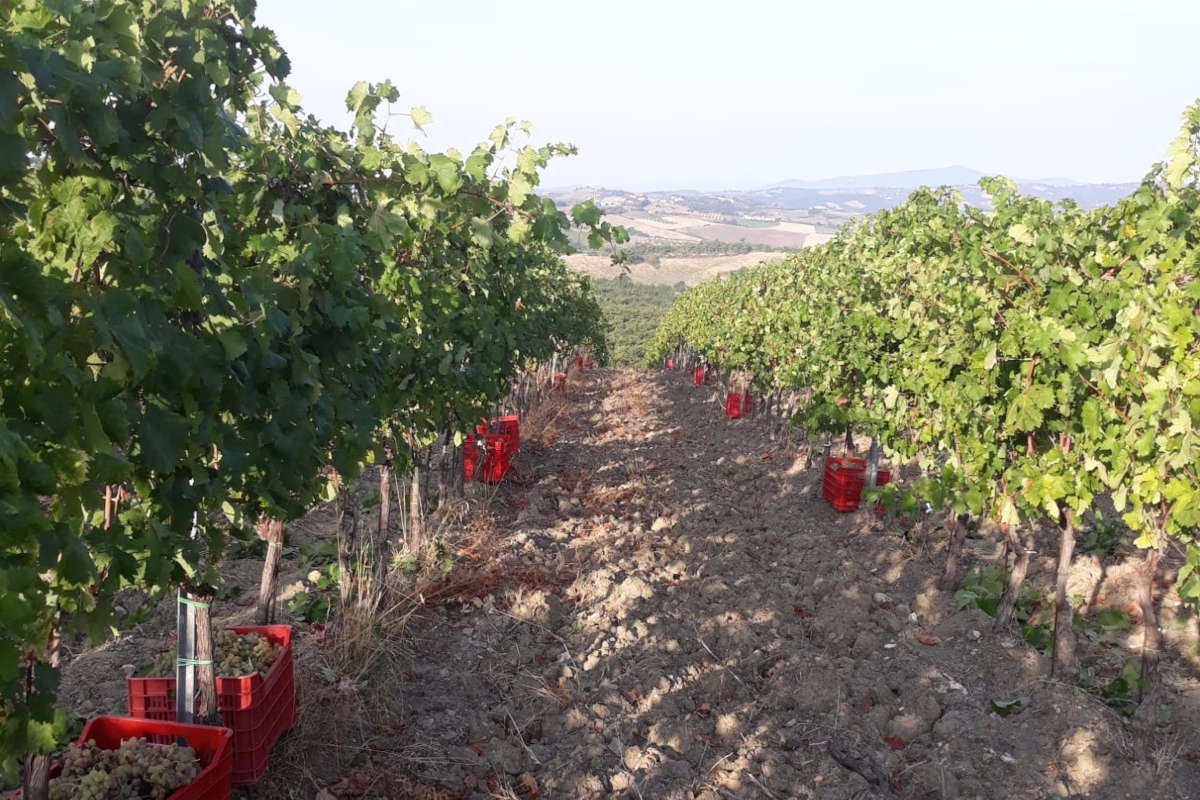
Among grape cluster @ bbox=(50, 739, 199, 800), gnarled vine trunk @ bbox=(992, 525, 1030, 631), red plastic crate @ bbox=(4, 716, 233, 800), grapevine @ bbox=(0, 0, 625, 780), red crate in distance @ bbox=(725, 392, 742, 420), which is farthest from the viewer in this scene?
red crate in distance @ bbox=(725, 392, 742, 420)

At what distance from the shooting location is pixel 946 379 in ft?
18.9

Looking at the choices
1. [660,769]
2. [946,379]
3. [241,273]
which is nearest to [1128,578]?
[946,379]

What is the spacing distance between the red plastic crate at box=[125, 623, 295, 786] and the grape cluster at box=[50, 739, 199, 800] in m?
0.37

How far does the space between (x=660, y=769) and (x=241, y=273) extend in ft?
10.1

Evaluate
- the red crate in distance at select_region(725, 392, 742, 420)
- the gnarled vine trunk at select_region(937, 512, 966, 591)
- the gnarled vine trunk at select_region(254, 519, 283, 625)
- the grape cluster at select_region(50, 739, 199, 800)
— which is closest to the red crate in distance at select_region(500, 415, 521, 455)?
the gnarled vine trunk at select_region(937, 512, 966, 591)

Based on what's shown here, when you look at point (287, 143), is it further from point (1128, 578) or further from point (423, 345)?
point (1128, 578)

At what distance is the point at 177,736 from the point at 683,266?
301 feet

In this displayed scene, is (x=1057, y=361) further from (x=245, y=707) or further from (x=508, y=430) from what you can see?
(x=508, y=430)

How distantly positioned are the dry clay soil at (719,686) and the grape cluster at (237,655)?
1.60 feet

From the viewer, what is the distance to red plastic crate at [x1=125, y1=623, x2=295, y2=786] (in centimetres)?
331

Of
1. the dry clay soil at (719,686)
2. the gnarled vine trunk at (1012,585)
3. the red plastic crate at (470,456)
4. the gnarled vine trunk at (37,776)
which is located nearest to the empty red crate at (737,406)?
the red plastic crate at (470,456)

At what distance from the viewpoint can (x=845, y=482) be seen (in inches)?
332

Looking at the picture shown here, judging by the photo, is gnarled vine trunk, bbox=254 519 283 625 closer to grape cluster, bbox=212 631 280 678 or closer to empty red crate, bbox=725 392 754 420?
grape cluster, bbox=212 631 280 678

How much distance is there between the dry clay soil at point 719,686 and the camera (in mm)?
3930
